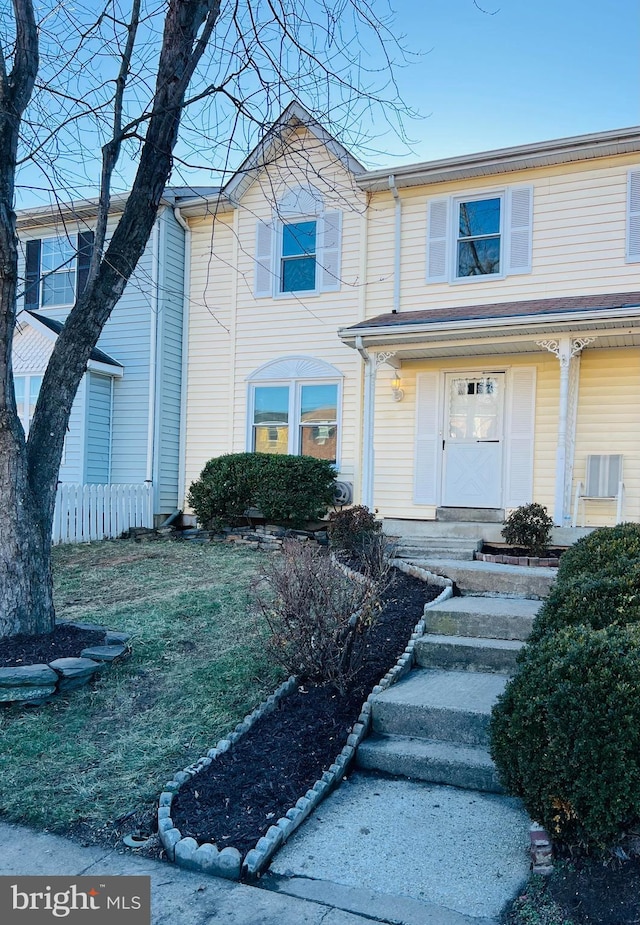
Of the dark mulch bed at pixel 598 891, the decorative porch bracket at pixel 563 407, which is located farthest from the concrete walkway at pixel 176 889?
the decorative porch bracket at pixel 563 407

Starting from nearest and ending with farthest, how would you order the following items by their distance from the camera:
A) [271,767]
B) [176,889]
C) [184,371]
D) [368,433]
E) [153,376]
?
1. [176,889]
2. [271,767]
3. [368,433]
4. [153,376]
5. [184,371]

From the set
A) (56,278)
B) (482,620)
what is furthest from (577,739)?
(56,278)

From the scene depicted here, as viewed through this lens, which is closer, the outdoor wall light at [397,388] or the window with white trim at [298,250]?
the outdoor wall light at [397,388]

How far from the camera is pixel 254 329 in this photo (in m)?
11.9

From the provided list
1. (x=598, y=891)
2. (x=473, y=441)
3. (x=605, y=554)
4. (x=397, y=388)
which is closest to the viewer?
(x=598, y=891)

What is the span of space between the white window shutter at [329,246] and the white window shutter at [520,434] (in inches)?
133

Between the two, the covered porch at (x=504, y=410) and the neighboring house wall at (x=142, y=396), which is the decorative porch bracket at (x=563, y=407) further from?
the neighboring house wall at (x=142, y=396)

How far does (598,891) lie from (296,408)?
31.1 ft

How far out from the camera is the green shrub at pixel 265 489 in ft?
33.0

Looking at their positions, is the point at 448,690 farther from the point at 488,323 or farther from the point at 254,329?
the point at 254,329

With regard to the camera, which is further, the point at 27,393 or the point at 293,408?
the point at 27,393

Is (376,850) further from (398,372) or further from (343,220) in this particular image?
(343,220)

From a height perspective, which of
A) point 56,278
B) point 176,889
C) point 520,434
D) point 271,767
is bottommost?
point 176,889

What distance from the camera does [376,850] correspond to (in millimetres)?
2902
